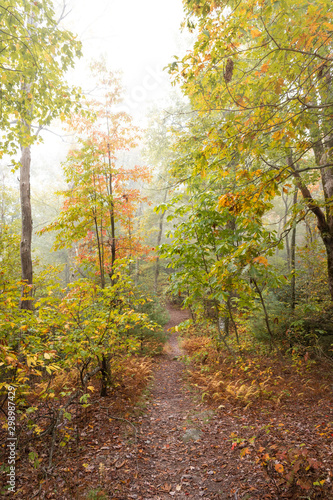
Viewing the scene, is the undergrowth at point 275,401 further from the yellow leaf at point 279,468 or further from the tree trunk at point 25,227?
the tree trunk at point 25,227

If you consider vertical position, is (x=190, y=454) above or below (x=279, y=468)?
below

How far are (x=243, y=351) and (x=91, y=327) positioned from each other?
228 inches

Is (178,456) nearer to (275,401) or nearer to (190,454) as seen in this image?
(190,454)

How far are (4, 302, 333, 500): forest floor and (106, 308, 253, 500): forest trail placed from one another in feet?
0.05

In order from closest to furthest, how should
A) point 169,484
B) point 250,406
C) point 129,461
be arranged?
point 169,484, point 129,461, point 250,406

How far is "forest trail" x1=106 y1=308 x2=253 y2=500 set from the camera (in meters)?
3.36

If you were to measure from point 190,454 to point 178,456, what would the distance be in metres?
0.21

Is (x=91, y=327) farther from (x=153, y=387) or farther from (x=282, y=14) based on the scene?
(x=282, y=14)

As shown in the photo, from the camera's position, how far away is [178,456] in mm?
4102

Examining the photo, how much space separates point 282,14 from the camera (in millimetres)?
→ 2773

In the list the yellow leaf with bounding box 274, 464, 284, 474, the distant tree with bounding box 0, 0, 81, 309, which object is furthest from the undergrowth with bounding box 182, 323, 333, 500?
the distant tree with bounding box 0, 0, 81, 309

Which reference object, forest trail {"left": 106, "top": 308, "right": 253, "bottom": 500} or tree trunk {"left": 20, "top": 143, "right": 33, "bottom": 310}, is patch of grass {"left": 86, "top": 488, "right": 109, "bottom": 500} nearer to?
forest trail {"left": 106, "top": 308, "right": 253, "bottom": 500}

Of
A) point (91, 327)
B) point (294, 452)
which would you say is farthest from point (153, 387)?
point (294, 452)

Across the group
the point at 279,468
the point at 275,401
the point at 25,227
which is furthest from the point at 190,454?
the point at 25,227
